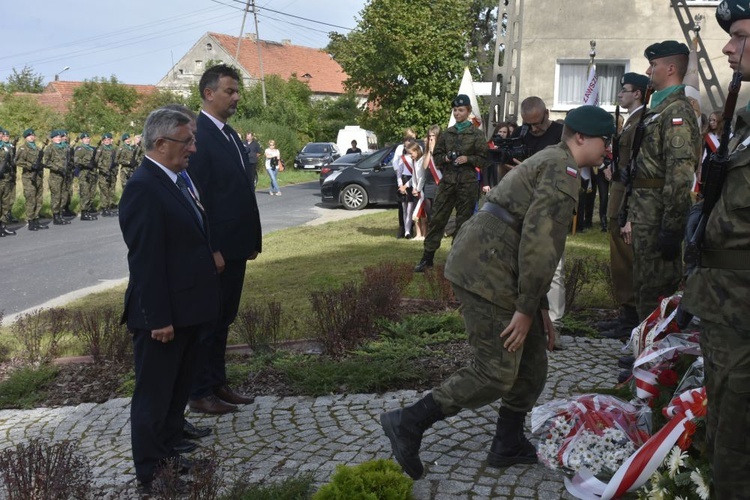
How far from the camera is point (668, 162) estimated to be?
524 cm

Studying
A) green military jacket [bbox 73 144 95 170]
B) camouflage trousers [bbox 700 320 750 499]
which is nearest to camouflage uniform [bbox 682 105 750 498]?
camouflage trousers [bbox 700 320 750 499]

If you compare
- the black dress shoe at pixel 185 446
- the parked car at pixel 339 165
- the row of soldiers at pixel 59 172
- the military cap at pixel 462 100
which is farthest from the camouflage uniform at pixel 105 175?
the black dress shoe at pixel 185 446

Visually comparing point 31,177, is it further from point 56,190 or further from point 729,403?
point 729,403

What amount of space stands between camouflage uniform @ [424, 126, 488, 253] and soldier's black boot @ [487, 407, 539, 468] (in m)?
6.01

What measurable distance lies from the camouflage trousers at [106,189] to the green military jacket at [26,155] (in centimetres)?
250

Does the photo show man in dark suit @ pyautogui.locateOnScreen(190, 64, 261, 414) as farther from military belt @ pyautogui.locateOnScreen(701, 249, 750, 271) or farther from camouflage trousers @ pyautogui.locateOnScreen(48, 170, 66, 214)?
camouflage trousers @ pyautogui.locateOnScreen(48, 170, 66, 214)

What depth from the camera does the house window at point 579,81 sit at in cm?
1897

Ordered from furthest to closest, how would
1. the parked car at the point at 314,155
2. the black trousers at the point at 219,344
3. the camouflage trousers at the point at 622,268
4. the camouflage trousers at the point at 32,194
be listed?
the parked car at the point at 314,155
the camouflage trousers at the point at 32,194
the camouflage trousers at the point at 622,268
the black trousers at the point at 219,344

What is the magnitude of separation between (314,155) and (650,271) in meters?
39.0

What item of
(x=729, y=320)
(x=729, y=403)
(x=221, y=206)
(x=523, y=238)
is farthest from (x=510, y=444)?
(x=221, y=206)

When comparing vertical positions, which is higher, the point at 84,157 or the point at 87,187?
the point at 84,157

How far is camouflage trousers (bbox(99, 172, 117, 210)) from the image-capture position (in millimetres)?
21781

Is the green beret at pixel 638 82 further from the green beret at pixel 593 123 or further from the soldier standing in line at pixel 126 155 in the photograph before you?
the soldier standing in line at pixel 126 155

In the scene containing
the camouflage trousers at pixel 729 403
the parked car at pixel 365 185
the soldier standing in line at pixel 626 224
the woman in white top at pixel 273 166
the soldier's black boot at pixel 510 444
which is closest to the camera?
the camouflage trousers at pixel 729 403
